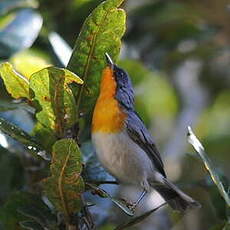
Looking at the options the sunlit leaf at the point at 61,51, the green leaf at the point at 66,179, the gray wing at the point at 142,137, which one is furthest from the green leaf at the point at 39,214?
the sunlit leaf at the point at 61,51

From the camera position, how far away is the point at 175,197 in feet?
9.25

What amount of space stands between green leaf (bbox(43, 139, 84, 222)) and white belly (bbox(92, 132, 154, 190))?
0.50 meters

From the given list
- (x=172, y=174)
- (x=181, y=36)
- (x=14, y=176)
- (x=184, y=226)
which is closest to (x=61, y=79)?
(x=14, y=176)

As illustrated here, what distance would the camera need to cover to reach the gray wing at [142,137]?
290 centimetres

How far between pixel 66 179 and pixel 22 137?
222 millimetres

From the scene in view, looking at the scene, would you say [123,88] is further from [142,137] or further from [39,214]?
[39,214]

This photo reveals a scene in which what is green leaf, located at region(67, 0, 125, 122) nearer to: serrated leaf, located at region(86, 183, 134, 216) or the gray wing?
serrated leaf, located at region(86, 183, 134, 216)

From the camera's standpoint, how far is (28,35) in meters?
3.06

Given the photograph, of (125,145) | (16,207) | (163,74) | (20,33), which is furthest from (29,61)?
(163,74)

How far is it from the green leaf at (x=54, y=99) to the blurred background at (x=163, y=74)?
14cm

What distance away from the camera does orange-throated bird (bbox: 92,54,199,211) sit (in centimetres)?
274

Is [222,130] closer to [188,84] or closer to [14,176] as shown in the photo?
[188,84]

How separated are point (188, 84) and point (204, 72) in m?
0.16

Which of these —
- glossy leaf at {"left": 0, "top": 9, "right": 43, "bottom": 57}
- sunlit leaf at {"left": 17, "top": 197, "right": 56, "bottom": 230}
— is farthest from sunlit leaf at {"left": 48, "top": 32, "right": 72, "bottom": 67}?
sunlit leaf at {"left": 17, "top": 197, "right": 56, "bottom": 230}
